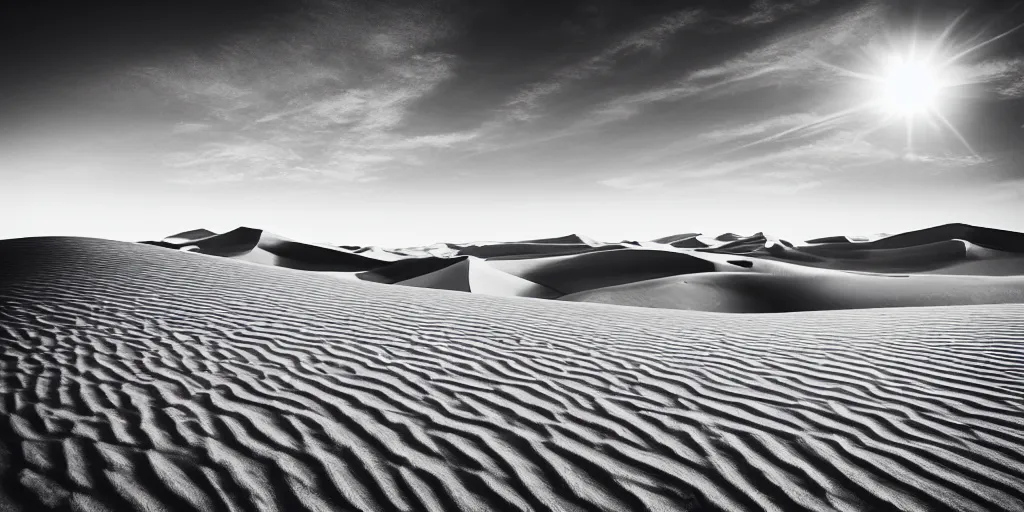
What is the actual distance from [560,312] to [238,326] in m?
4.46

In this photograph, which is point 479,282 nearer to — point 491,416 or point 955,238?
point 491,416

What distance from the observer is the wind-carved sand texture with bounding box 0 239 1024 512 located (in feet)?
7.54

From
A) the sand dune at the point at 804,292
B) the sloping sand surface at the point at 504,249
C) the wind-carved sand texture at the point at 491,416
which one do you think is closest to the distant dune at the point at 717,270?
the sand dune at the point at 804,292

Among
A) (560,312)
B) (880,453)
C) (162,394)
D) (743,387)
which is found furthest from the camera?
(560,312)

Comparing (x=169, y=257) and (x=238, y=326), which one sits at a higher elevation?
(x=169, y=257)

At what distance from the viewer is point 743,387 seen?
383 cm

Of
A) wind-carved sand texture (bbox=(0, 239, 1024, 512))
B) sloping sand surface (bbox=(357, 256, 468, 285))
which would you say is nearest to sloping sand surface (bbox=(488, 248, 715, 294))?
sloping sand surface (bbox=(357, 256, 468, 285))

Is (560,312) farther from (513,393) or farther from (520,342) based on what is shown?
(513,393)

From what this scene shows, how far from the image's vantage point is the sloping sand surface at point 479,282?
21.4 m

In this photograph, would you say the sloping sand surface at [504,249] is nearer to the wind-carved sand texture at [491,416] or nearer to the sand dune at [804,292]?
the sand dune at [804,292]

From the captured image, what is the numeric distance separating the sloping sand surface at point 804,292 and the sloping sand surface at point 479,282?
12.1ft

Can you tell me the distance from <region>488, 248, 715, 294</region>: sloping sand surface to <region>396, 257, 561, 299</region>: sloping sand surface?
4.86ft

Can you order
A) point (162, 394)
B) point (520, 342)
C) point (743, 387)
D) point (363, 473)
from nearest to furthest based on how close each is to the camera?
point (363, 473) → point (162, 394) → point (743, 387) → point (520, 342)

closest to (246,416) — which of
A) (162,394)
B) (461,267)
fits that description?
(162,394)
